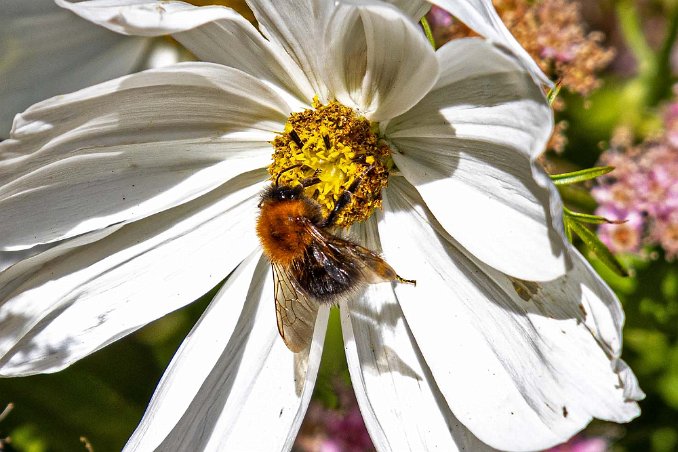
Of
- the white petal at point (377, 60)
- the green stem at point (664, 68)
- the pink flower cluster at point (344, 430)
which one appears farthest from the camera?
the green stem at point (664, 68)

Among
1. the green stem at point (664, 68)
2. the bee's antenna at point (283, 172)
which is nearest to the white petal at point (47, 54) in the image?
the bee's antenna at point (283, 172)

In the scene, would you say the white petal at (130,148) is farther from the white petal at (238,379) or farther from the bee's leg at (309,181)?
the white petal at (238,379)

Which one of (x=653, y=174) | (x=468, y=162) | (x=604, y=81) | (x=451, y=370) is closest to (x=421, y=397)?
(x=451, y=370)

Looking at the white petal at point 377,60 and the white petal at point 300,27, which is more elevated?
the white petal at point 300,27

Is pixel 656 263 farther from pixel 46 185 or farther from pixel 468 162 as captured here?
pixel 46 185

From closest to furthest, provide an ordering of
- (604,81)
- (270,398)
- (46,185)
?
(46,185) < (270,398) < (604,81)

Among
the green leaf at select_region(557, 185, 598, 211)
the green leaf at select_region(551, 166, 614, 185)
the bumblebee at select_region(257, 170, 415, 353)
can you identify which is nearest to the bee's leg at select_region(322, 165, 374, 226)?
the bumblebee at select_region(257, 170, 415, 353)
